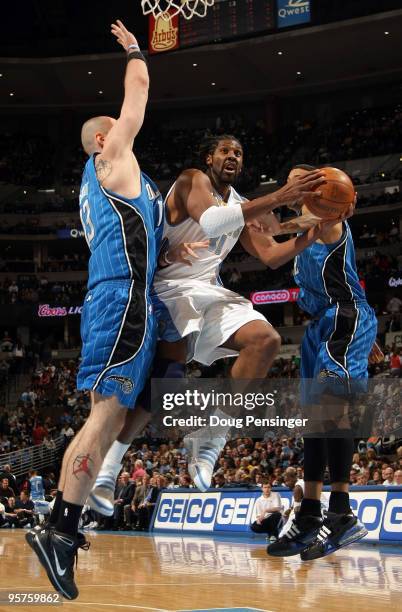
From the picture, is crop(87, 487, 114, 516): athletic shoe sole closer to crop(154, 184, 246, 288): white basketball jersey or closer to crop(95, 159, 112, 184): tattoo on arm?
crop(154, 184, 246, 288): white basketball jersey

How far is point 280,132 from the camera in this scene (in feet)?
117

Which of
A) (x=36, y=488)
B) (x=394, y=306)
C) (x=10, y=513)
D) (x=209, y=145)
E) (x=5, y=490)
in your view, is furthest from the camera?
(x=394, y=306)

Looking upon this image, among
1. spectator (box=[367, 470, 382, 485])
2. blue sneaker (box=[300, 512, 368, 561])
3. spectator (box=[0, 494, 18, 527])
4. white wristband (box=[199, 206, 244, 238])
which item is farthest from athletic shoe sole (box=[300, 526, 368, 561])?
spectator (box=[0, 494, 18, 527])

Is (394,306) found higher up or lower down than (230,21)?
lower down

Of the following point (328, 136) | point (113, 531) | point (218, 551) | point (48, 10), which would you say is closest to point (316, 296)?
point (218, 551)

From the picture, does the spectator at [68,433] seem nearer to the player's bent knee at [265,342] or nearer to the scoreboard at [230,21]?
the scoreboard at [230,21]

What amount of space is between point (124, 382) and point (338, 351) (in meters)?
1.84

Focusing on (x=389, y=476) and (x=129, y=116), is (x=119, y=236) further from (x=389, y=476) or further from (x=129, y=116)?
(x=389, y=476)

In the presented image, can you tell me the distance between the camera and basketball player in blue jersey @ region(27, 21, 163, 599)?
435 centimetres

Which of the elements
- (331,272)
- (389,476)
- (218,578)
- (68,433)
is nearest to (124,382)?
(331,272)

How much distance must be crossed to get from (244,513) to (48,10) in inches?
998

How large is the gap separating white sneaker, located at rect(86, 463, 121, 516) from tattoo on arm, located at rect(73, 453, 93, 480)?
0.36 meters

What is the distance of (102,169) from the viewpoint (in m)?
4.76

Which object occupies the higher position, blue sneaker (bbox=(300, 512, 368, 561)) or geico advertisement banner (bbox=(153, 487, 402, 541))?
blue sneaker (bbox=(300, 512, 368, 561))
